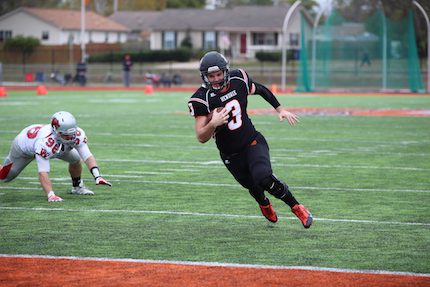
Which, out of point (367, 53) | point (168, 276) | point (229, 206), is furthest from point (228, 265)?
point (367, 53)

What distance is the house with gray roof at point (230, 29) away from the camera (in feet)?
264

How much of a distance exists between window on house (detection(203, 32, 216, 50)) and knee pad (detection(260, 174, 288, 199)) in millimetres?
73454

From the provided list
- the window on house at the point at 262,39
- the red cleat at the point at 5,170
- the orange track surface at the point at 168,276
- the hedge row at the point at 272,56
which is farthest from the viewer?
the window on house at the point at 262,39

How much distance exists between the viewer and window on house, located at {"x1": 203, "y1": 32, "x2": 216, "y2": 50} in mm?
81762

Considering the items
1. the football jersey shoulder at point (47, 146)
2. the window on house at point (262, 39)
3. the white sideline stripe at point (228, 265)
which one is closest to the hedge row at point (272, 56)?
the window on house at point (262, 39)

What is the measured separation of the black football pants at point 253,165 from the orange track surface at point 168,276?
5.13 ft

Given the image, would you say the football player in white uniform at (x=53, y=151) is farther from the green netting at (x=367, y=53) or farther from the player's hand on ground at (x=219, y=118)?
the green netting at (x=367, y=53)

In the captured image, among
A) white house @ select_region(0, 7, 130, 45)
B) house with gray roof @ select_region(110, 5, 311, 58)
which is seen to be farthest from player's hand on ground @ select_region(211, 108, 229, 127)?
house with gray roof @ select_region(110, 5, 311, 58)

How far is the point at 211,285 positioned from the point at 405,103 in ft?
81.7

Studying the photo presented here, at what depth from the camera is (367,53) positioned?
38156 millimetres

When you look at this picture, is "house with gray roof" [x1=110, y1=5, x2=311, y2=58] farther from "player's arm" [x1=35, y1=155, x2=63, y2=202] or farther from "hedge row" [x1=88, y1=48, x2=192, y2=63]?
"player's arm" [x1=35, y1=155, x2=63, y2=202]

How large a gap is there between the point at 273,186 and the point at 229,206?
1.69 meters

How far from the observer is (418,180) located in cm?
1197

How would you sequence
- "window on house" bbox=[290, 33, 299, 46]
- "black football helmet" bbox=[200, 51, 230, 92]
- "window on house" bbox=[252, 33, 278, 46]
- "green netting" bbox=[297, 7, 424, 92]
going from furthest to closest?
"window on house" bbox=[290, 33, 299, 46] < "window on house" bbox=[252, 33, 278, 46] < "green netting" bbox=[297, 7, 424, 92] < "black football helmet" bbox=[200, 51, 230, 92]
